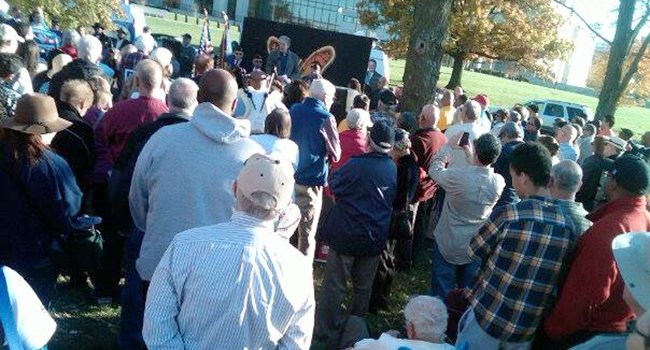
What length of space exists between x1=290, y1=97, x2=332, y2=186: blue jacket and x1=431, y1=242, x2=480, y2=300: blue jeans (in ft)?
4.65

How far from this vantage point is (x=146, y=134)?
11.9 feet

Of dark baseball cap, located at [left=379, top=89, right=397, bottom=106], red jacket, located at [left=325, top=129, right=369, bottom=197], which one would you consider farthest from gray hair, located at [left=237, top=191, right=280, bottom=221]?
dark baseball cap, located at [left=379, top=89, right=397, bottom=106]

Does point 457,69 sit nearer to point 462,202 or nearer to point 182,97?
point 462,202

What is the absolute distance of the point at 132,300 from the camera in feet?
12.6

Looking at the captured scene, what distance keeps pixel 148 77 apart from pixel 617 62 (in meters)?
16.6

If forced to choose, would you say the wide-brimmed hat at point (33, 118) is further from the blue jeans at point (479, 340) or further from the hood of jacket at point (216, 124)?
the blue jeans at point (479, 340)

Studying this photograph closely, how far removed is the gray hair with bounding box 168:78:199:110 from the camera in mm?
3711

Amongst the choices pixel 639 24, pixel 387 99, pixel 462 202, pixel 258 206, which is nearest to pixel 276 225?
pixel 258 206

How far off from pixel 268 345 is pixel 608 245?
1.91 meters

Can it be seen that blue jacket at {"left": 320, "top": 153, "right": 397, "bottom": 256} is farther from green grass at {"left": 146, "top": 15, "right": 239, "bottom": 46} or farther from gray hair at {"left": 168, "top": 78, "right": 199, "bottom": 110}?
green grass at {"left": 146, "top": 15, "right": 239, "bottom": 46}

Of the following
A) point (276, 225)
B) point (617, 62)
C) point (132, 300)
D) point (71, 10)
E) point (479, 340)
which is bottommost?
point (132, 300)

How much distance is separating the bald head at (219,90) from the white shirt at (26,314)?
137cm

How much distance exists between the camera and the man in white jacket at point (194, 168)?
3.11 metres

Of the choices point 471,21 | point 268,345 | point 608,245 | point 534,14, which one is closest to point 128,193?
point 268,345
